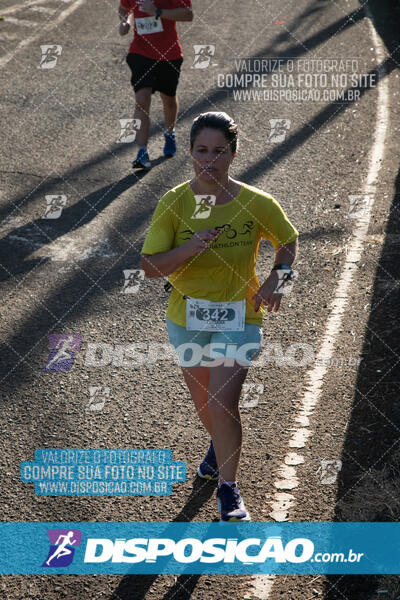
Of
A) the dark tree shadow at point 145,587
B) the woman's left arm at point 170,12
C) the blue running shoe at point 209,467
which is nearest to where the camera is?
the dark tree shadow at point 145,587

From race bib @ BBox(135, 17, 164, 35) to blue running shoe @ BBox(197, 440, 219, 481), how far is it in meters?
5.88

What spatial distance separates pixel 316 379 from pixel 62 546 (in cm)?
225

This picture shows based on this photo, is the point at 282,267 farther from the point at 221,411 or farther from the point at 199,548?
the point at 199,548

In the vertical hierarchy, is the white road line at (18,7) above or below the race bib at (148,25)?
below

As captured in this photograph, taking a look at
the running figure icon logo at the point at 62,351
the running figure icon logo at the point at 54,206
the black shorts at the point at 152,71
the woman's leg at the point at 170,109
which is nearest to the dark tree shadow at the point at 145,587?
the running figure icon logo at the point at 62,351

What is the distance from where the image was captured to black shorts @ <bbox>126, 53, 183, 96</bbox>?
9047 mm

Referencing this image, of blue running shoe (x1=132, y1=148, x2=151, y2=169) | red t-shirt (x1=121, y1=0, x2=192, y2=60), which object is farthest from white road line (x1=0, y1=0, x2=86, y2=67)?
blue running shoe (x1=132, y1=148, x2=151, y2=169)

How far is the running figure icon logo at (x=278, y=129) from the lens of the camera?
1031cm

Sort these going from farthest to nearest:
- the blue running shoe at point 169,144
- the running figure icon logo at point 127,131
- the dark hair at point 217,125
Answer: the running figure icon logo at point 127,131 → the blue running shoe at point 169,144 → the dark hair at point 217,125

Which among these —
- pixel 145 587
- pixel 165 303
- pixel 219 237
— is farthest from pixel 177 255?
pixel 165 303

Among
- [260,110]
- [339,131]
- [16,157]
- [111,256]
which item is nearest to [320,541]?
[111,256]

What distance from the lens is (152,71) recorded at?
906 centimetres

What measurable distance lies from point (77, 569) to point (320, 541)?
127 centimetres

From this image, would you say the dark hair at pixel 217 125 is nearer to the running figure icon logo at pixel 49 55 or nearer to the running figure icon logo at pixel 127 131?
the running figure icon logo at pixel 127 131
